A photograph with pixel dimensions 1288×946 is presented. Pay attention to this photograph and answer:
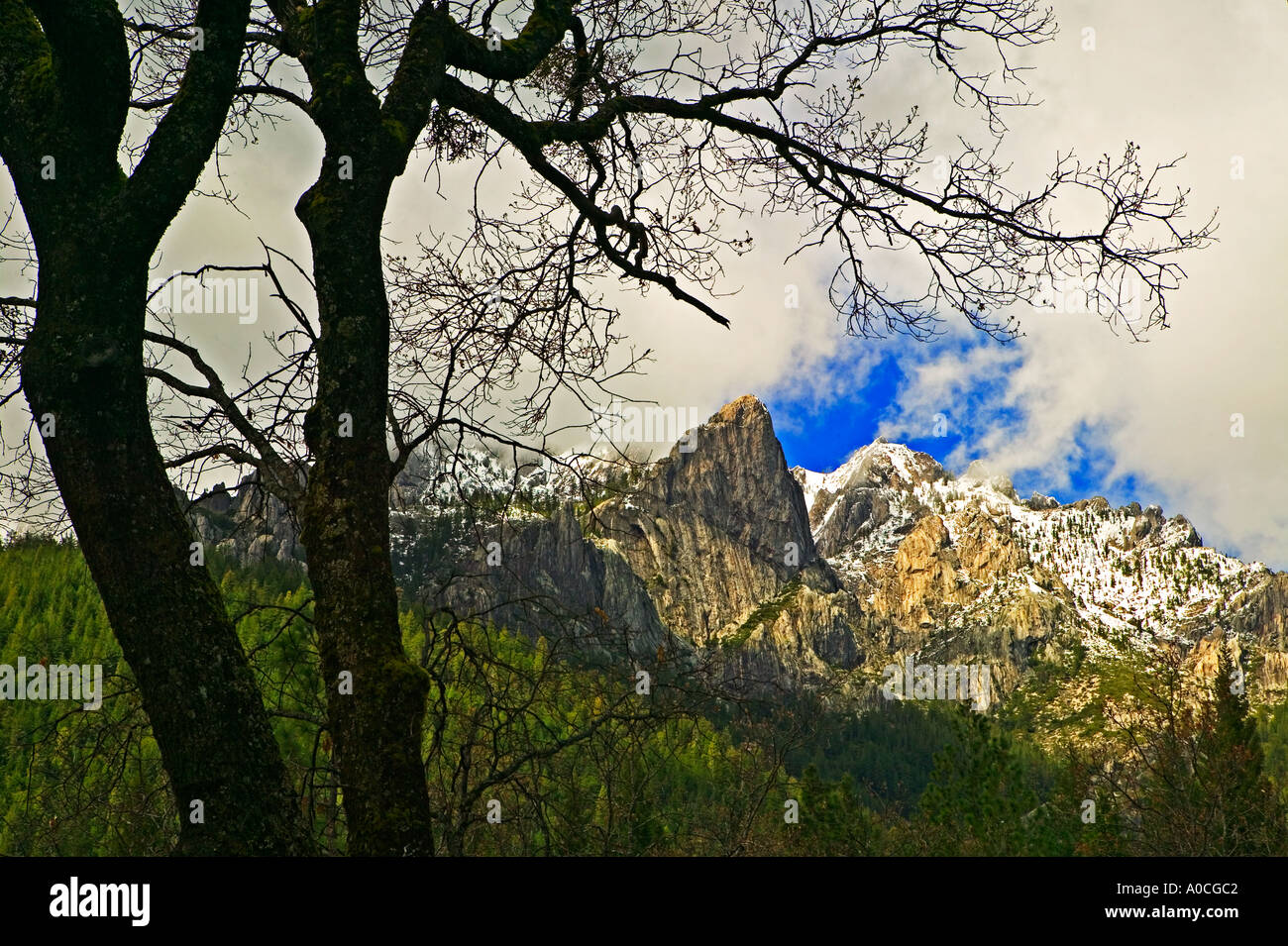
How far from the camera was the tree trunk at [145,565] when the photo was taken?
2.86 metres

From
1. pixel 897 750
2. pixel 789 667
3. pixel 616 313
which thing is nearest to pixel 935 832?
pixel 616 313

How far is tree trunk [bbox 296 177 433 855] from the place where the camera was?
297 centimetres

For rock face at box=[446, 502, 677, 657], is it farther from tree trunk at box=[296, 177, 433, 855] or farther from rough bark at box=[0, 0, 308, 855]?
rough bark at box=[0, 0, 308, 855]

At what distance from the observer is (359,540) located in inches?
123

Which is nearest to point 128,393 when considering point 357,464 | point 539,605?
point 357,464

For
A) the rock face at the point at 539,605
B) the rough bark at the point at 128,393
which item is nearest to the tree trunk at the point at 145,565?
the rough bark at the point at 128,393

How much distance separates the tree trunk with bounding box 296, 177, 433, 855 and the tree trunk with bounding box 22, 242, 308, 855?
284 mm

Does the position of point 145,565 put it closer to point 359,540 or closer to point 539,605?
point 359,540

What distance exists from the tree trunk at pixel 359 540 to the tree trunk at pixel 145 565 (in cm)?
28

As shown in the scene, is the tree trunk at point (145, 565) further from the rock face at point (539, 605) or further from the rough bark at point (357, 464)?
the rock face at point (539, 605)

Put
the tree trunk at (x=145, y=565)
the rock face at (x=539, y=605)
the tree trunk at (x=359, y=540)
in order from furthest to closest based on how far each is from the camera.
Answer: the rock face at (x=539, y=605)
the tree trunk at (x=359, y=540)
the tree trunk at (x=145, y=565)
